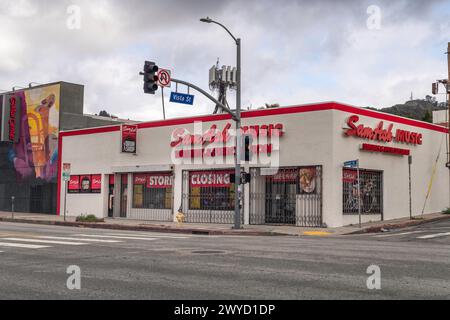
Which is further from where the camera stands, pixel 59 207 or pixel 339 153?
pixel 59 207

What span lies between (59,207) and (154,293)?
1207 inches

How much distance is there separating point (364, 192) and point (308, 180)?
3365 mm

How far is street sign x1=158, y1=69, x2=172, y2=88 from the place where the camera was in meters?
21.8

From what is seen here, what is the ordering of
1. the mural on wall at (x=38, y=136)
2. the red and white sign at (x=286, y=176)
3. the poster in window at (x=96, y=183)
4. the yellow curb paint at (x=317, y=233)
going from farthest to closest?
1. the mural on wall at (x=38, y=136)
2. the poster in window at (x=96, y=183)
3. the red and white sign at (x=286, y=176)
4. the yellow curb paint at (x=317, y=233)

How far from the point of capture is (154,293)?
7.79m

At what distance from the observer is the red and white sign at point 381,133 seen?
26.0m

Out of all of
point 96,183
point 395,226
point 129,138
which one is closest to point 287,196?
point 395,226

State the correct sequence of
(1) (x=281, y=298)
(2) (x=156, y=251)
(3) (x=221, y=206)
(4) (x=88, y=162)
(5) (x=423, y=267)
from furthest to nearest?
(4) (x=88, y=162) < (3) (x=221, y=206) < (2) (x=156, y=251) < (5) (x=423, y=267) < (1) (x=281, y=298)

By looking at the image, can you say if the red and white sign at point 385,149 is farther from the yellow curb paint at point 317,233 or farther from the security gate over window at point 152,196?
the security gate over window at point 152,196

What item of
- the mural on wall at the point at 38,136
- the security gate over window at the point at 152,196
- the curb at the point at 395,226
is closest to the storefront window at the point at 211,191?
the security gate over window at the point at 152,196

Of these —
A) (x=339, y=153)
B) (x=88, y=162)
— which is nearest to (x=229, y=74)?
(x=88, y=162)

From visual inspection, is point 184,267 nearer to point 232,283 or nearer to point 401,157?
point 232,283

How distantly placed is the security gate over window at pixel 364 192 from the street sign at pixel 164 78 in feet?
31.1

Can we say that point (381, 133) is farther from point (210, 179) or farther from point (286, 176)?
point (210, 179)
